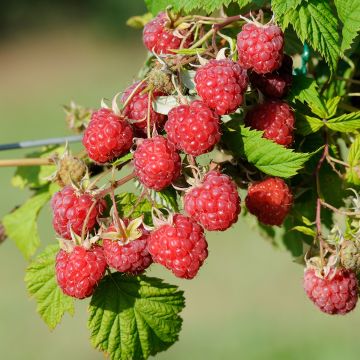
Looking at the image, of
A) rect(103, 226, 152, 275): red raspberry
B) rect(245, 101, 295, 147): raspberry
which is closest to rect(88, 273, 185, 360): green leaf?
rect(103, 226, 152, 275): red raspberry

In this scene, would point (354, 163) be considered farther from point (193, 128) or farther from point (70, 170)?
point (70, 170)

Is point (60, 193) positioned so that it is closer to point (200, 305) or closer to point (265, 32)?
point (265, 32)

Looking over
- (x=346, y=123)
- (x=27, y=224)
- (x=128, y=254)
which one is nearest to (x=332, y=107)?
(x=346, y=123)

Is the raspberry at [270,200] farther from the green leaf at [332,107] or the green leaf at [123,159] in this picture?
the green leaf at [123,159]

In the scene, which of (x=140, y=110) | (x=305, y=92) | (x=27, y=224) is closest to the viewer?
Answer: (x=140, y=110)

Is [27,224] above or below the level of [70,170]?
below

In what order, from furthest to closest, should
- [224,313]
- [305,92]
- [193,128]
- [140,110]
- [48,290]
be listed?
[224,313], [48,290], [305,92], [140,110], [193,128]

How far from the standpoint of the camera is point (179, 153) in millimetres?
1499

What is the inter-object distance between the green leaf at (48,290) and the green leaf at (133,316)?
67mm

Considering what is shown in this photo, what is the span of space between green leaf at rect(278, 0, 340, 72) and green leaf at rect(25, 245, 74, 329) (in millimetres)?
679

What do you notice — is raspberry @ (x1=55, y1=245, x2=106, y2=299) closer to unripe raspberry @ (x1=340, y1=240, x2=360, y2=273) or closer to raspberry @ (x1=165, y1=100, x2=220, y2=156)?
raspberry @ (x1=165, y1=100, x2=220, y2=156)

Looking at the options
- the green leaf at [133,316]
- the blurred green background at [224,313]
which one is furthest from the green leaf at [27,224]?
the blurred green background at [224,313]

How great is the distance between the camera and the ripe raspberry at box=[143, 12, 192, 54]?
5.44 ft

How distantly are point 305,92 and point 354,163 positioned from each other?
0.21 metres
